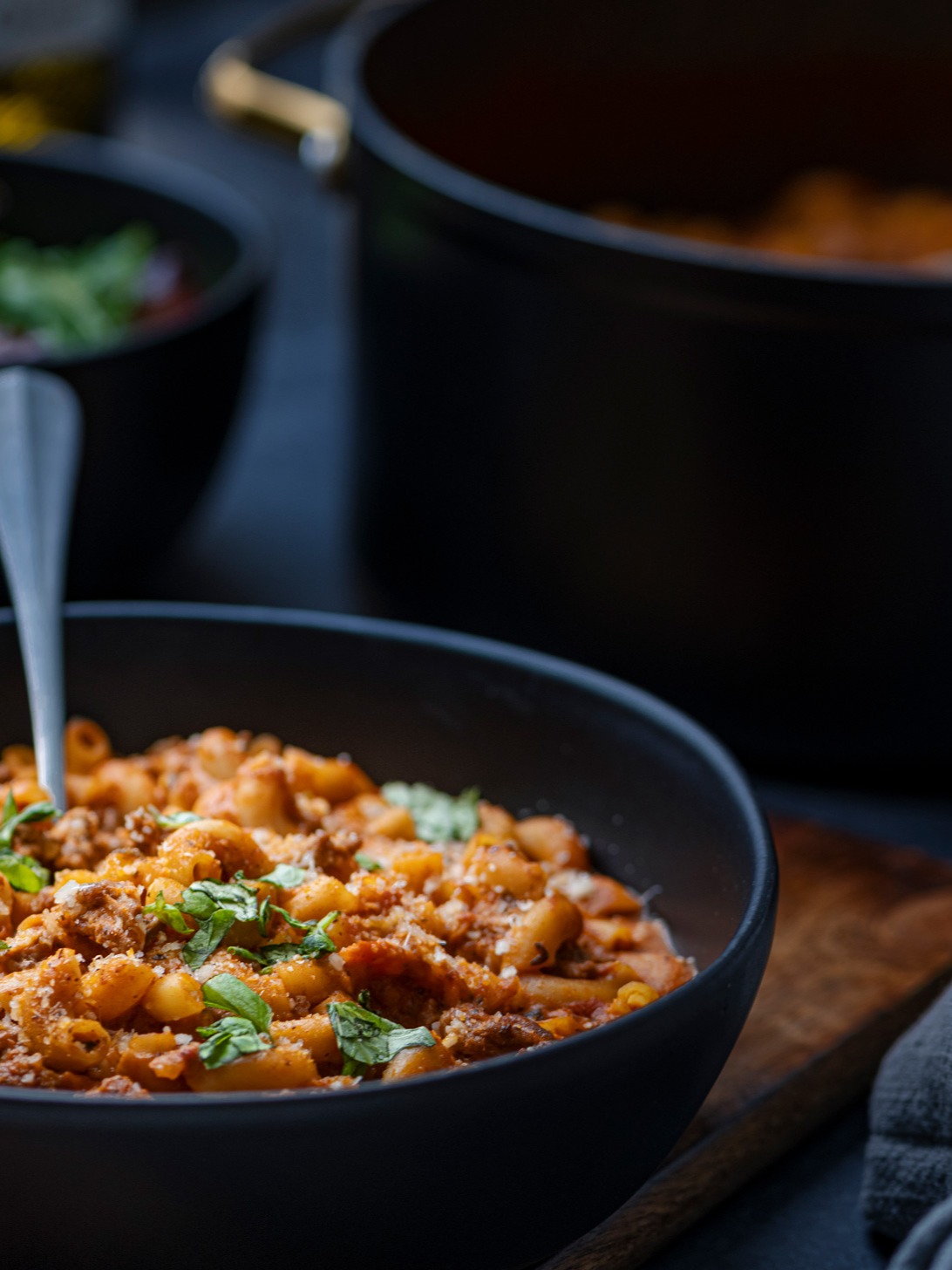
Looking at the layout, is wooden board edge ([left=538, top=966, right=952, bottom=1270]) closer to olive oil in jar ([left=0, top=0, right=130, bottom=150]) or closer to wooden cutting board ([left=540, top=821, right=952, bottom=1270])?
wooden cutting board ([left=540, top=821, right=952, bottom=1270])

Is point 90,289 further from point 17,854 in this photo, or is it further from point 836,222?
point 17,854

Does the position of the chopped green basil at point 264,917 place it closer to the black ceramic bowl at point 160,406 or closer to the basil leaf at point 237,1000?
the basil leaf at point 237,1000

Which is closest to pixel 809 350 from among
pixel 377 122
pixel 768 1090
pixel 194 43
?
pixel 377 122

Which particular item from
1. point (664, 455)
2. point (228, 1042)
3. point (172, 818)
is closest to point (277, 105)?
point (664, 455)

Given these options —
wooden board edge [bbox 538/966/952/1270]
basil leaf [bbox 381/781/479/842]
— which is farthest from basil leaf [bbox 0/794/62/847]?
wooden board edge [bbox 538/966/952/1270]

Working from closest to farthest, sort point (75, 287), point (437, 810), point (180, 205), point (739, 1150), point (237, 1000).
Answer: point (237, 1000) < point (739, 1150) < point (437, 810) < point (75, 287) < point (180, 205)

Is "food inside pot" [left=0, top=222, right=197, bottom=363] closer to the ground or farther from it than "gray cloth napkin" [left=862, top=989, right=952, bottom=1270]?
farther from it
